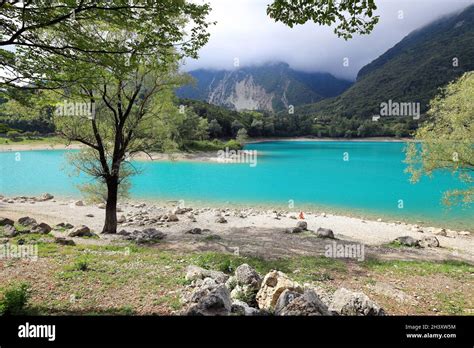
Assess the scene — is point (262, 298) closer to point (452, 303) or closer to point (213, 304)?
point (213, 304)

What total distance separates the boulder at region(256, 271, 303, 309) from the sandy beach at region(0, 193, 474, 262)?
237 inches

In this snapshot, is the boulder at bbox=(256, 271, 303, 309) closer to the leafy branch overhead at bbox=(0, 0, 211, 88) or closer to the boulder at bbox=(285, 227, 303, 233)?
the leafy branch overhead at bbox=(0, 0, 211, 88)

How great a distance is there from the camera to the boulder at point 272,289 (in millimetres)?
7073

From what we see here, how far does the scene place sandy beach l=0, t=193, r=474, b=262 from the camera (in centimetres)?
1546

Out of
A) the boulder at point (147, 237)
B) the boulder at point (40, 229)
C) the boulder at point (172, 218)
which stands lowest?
the boulder at point (172, 218)

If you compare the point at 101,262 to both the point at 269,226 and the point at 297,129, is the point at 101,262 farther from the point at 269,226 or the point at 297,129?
the point at 297,129

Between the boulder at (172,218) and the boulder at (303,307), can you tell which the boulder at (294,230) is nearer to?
the boulder at (172,218)

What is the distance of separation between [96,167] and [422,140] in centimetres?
2176

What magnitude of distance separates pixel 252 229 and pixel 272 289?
43.1ft

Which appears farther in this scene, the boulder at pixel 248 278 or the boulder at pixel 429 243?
the boulder at pixel 429 243

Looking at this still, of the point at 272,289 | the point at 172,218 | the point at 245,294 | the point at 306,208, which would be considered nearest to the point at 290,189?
the point at 306,208

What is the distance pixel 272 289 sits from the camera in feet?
24.3

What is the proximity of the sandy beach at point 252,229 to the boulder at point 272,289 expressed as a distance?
19.7 ft

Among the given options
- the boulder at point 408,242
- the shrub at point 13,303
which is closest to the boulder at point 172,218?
the boulder at point 408,242
